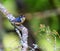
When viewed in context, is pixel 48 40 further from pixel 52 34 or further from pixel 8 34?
pixel 8 34

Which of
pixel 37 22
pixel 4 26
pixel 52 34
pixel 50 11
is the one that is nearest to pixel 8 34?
pixel 4 26

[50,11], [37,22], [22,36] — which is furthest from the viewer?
[50,11]

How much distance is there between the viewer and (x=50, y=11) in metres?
3.05

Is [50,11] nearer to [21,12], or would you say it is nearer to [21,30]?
[21,12]

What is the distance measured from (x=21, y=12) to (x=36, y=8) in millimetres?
213

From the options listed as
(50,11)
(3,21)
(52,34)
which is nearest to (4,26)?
(3,21)

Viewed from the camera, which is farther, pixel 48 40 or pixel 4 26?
pixel 4 26

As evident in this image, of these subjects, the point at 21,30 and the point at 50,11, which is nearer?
the point at 21,30

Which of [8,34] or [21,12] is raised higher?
[21,12]

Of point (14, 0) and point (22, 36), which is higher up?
point (14, 0)

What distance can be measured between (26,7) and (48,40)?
5.38 feet

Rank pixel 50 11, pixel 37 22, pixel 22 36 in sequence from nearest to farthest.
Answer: pixel 22 36
pixel 37 22
pixel 50 11

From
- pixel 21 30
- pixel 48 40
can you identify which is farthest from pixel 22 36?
pixel 48 40

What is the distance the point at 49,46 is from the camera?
1399 mm
